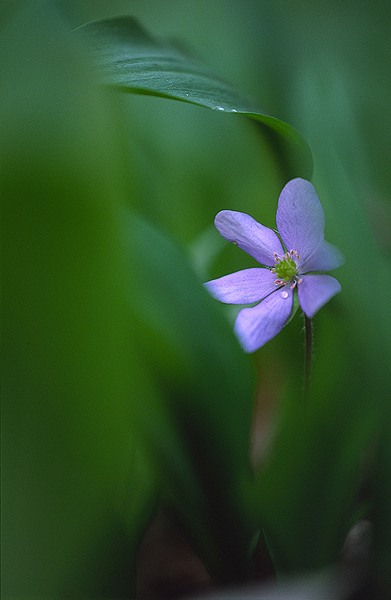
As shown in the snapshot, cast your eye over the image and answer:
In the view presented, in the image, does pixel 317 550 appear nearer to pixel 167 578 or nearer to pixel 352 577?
pixel 352 577

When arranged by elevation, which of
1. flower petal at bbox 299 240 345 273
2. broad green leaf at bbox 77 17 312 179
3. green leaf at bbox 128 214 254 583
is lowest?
green leaf at bbox 128 214 254 583

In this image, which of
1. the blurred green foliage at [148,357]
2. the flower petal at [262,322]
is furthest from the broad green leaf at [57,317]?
the flower petal at [262,322]

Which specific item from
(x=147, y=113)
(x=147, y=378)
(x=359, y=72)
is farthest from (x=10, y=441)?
(x=359, y=72)

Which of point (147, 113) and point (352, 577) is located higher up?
point (147, 113)

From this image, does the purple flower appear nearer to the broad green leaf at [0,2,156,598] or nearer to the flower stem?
the flower stem

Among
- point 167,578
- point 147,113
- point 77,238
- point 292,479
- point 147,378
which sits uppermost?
point 147,113

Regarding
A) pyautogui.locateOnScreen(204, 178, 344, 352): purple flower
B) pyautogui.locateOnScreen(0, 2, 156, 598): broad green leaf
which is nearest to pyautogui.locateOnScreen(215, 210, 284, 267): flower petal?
pyautogui.locateOnScreen(204, 178, 344, 352): purple flower

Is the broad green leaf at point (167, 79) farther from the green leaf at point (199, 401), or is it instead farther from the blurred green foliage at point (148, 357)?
the green leaf at point (199, 401)
